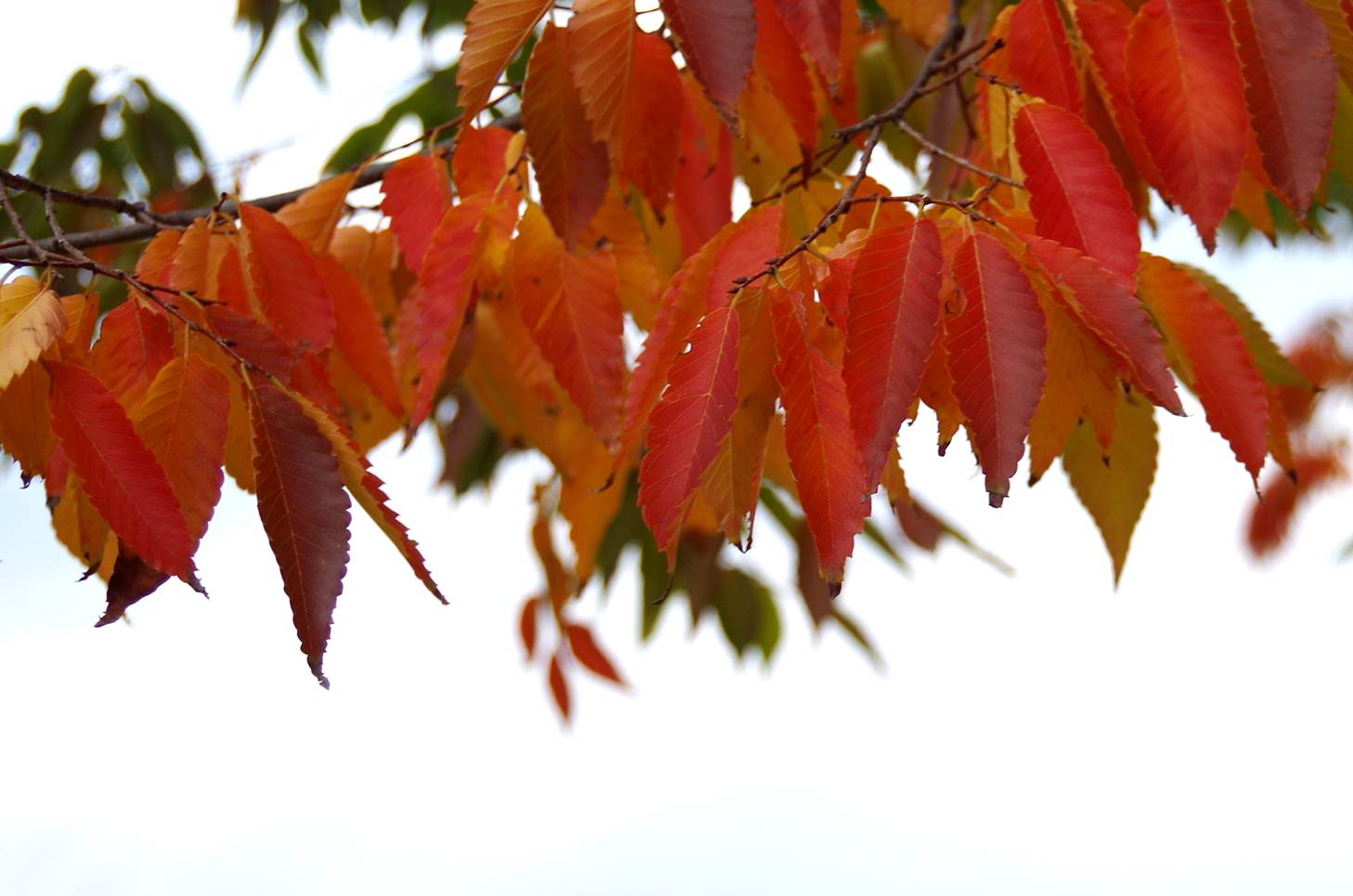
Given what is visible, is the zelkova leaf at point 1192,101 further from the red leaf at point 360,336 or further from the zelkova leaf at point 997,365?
the red leaf at point 360,336

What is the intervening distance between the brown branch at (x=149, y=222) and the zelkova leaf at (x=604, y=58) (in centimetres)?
21

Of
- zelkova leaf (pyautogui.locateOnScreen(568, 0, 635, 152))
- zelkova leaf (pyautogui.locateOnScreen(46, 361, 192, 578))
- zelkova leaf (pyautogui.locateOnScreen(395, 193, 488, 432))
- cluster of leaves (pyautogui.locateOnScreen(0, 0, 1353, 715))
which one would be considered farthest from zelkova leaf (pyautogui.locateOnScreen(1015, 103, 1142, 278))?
zelkova leaf (pyautogui.locateOnScreen(46, 361, 192, 578))

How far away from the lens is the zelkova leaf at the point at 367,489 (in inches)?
22.0

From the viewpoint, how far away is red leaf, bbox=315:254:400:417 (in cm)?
79

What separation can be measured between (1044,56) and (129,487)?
1.67 ft

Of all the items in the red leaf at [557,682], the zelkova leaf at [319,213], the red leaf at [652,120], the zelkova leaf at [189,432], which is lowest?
the red leaf at [557,682]

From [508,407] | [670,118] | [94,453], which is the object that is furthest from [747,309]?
[508,407]

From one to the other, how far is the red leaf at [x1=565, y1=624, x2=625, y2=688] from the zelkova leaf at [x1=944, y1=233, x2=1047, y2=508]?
1.14m

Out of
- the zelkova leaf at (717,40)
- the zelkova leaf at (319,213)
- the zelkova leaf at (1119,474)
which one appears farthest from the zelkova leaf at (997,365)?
the zelkova leaf at (319,213)

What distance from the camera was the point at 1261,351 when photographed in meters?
0.82

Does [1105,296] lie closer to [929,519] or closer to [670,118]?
[670,118]

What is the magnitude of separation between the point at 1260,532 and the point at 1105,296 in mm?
2545

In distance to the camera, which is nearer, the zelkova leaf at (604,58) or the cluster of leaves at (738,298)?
the cluster of leaves at (738,298)

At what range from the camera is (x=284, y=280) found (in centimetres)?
73
